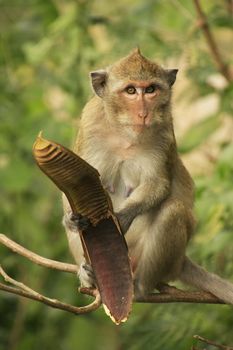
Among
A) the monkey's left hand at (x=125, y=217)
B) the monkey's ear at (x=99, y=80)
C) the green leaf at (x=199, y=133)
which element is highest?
the monkey's ear at (x=99, y=80)

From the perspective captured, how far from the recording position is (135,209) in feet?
19.4

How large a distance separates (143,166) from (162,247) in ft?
1.60

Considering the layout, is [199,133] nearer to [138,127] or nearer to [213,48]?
[213,48]

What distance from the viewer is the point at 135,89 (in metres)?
5.93

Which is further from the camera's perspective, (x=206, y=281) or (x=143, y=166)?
(x=143, y=166)

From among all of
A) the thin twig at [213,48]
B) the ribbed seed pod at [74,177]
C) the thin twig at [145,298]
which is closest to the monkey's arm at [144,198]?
the thin twig at [145,298]

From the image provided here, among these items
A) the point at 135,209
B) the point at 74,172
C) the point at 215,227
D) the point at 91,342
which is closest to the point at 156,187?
the point at 135,209

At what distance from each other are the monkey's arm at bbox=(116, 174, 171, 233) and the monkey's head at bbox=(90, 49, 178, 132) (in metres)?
0.33

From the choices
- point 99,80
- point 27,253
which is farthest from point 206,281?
point 27,253

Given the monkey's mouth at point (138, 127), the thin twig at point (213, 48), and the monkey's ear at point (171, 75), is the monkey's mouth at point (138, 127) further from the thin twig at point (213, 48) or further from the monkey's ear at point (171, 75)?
the thin twig at point (213, 48)

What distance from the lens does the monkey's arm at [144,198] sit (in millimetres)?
5859

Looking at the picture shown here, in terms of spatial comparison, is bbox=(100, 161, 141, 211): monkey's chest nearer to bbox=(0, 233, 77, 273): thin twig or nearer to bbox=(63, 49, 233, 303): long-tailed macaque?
bbox=(63, 49, 233, 303): long-tailed macaque

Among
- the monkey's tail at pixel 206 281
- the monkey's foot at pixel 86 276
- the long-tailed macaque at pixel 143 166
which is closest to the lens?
the monkey's foot at pixel 86 276

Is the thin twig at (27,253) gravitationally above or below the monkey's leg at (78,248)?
above
